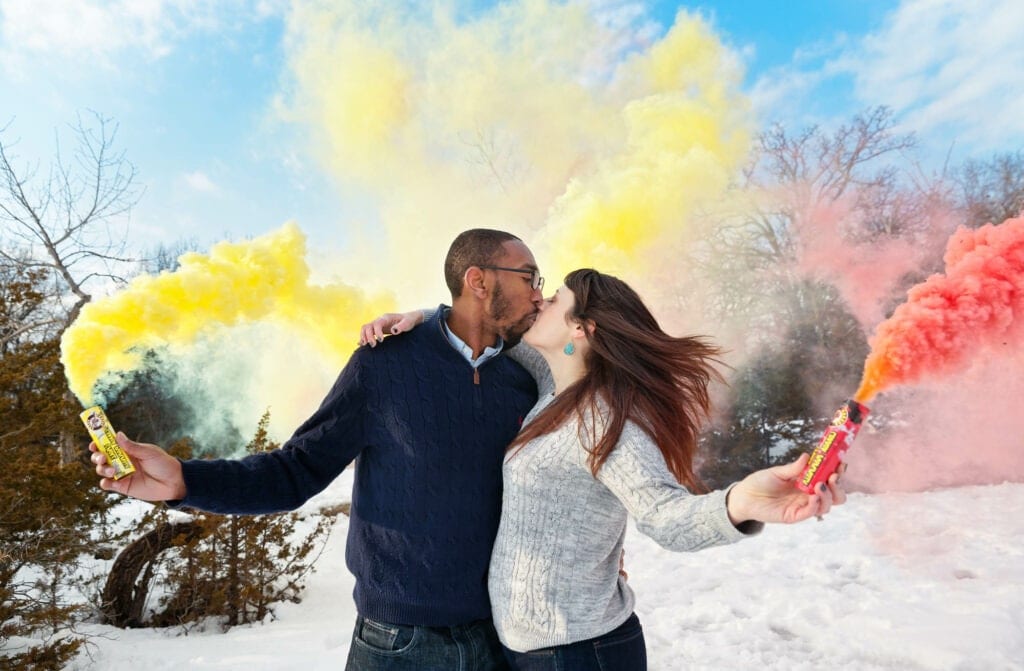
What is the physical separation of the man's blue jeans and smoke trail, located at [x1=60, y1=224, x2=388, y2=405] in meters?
7.12

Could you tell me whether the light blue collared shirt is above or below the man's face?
below

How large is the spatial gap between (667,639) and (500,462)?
3665 millimetres

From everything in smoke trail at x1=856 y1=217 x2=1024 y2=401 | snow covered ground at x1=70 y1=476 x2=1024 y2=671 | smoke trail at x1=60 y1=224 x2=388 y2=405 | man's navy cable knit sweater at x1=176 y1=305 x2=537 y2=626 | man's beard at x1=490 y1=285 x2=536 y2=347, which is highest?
smoke trail at x1=60 y1=224 x2=388 y2=405

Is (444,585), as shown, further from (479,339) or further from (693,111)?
(693,111)

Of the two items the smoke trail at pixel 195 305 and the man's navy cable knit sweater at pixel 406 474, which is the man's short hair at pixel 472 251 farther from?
the smoke trail at pixel 195 305

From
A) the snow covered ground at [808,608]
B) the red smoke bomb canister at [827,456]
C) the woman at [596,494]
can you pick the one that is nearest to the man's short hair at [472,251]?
the woman at [596,494]

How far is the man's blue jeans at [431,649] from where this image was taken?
2.04 meters

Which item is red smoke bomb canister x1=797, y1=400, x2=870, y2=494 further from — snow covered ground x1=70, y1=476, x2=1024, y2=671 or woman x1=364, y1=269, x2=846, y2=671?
snow covered ground x1=70, y1=476, x2=1024, y2=671

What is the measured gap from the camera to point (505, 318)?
101 inches

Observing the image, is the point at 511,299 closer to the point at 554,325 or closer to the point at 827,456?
the point at 554,325

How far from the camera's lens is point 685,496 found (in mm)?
1658

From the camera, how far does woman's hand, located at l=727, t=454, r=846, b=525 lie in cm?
135

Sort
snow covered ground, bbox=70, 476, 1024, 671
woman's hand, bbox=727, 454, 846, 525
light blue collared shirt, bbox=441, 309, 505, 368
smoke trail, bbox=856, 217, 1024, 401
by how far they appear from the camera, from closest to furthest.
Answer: woman's hand, bbox=727, 454, 846, 525 < light blue collared shirt, bbox=441, 309, 505, 368 < snow covered ground, bbox=70, 476, 1024, 671 < smoke trail, bbox=856, 217, 1024, 401

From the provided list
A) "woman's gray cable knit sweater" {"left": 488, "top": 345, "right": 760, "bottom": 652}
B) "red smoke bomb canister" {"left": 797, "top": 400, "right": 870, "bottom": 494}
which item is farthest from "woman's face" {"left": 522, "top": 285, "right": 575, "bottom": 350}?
"red smoke bomb canister" {"left": 797, "top": 400, "right": 870, "bottom": 494}
